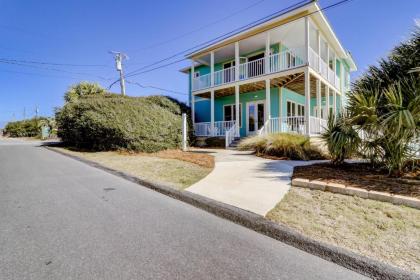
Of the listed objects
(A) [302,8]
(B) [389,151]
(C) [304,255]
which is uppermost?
(A) [302,8]

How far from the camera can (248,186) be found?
5.14m

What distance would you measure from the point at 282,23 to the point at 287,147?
7.41 m

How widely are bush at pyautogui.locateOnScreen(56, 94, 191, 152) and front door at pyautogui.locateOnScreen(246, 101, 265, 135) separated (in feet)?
18.7

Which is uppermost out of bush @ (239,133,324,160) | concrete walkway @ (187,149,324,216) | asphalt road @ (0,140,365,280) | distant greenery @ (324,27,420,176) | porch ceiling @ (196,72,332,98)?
porch ceiling @ (196,72,332,98)

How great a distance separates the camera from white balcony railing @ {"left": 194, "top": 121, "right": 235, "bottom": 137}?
16.2m

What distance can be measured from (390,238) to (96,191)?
525 cm

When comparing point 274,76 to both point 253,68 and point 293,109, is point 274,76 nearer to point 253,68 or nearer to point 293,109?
point 253,68

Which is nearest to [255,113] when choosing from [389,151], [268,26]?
[268,26]

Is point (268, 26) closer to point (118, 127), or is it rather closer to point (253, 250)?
point (118, 127)

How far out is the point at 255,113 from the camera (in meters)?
17.2

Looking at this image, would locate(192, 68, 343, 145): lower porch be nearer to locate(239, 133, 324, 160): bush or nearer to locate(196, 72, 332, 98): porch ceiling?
locate(196, 72, 332, 98): porch ceiling

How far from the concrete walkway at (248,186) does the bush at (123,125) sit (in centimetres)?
629

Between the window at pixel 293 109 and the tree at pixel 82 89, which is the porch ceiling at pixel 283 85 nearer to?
the window at pixel 293 109

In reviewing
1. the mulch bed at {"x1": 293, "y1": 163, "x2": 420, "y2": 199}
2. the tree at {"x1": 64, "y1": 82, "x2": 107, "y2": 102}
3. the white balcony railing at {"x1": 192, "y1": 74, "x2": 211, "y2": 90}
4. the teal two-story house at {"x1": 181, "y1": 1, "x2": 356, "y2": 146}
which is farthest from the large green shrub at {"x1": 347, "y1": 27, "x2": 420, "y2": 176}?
the tree at {"x1": 64, "y1": 82, "x2": 107, "y2": 102}
